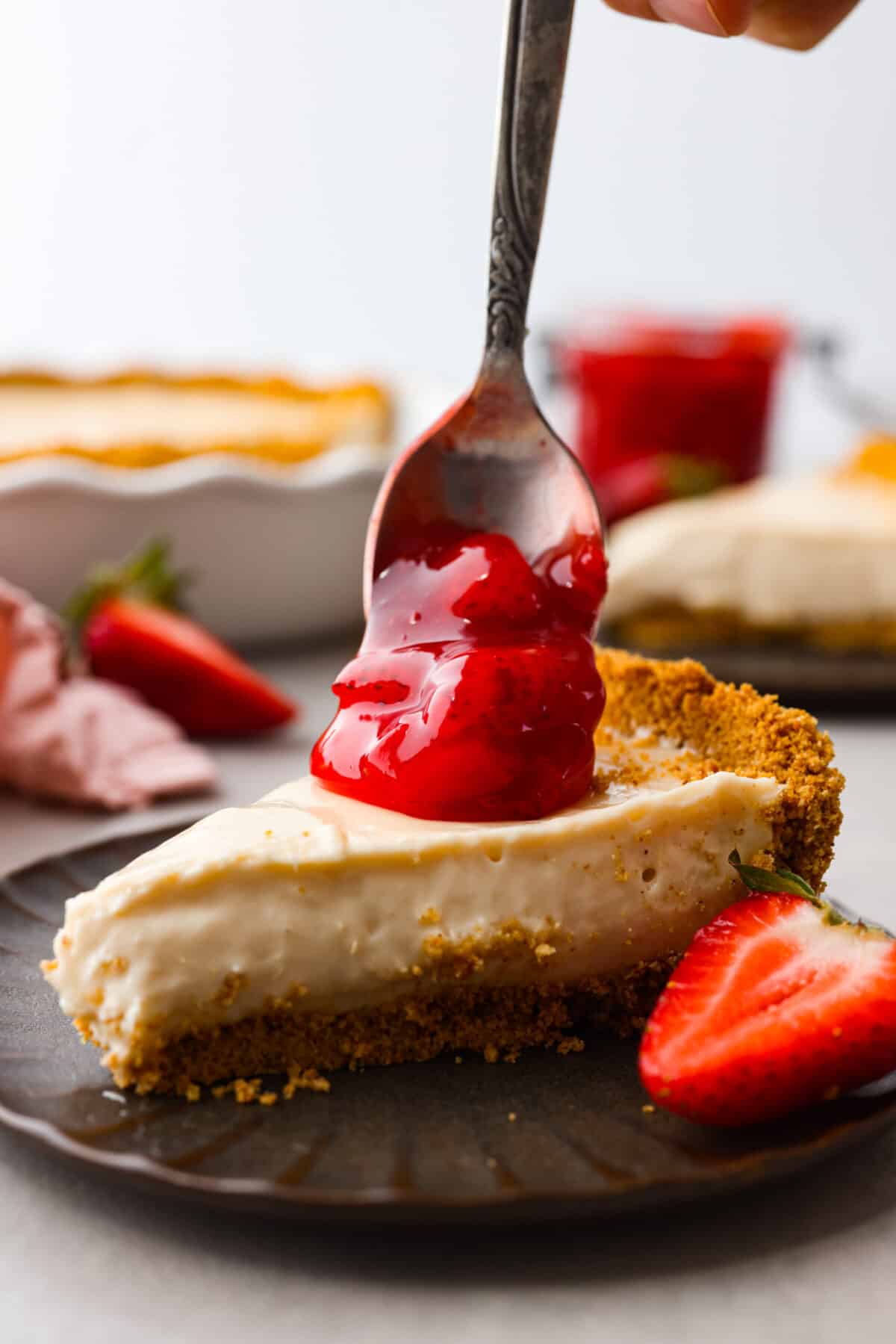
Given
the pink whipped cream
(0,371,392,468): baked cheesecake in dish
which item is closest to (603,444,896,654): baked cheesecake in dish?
(0,371,392,468): baked cheesecake in dish

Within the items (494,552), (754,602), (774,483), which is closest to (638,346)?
(774,483)

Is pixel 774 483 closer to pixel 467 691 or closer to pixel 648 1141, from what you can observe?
pixel 467 691

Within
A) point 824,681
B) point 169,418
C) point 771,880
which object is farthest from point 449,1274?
point 169,418

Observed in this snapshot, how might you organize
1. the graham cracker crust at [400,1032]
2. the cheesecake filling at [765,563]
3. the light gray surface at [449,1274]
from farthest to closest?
1. the cheesecake filling at [765,563]
2. the graham cracker crust at [400,1032]
3. the light gray surface at [449,1274]

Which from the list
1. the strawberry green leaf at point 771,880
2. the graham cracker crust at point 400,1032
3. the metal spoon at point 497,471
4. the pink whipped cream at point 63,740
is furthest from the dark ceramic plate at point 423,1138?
the pink whipped cream at point 63,740

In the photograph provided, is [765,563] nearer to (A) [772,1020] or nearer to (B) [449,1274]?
(A) [772,1020]

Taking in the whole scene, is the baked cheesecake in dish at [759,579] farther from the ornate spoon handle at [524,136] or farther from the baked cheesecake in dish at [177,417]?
the ornate spoon handle at [524,136]
